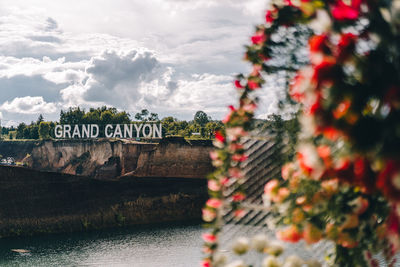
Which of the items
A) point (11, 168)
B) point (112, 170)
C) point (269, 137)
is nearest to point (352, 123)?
point (269, 137)

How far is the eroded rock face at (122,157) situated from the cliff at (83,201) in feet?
11.3

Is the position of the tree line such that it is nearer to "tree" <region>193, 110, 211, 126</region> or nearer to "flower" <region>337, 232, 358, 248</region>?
"tree" <region>193, 110, 211, 126</region>

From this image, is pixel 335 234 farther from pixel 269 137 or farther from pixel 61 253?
pixel 61 253

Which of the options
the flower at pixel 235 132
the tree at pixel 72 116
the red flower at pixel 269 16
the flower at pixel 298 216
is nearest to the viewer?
the flower at pixel 298 216

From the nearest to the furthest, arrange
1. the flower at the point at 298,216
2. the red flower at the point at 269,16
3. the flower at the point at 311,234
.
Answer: the flower at the point at 311,234 < the flower at the point at 298,216 < the red flower at the point at 269,16

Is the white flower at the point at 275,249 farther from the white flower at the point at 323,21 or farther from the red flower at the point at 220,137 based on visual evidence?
the white flower at the point at 323,21

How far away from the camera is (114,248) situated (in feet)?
44.1

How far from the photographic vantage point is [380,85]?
797 millimetres

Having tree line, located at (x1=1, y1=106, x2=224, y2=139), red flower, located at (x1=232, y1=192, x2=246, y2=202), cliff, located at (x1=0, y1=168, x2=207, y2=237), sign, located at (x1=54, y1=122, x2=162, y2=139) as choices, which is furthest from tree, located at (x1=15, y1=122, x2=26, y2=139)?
red flower, located at (x1=232, y1=192, x2=246, y2=202)

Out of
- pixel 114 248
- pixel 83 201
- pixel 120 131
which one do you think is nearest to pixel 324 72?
pixel 114 248

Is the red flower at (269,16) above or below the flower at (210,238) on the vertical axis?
above

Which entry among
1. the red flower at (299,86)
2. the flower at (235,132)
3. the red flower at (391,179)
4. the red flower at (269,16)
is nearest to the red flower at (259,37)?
the red flower at (269,16)

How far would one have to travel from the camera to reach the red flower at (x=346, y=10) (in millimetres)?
783

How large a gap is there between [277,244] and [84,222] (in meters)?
16.6
